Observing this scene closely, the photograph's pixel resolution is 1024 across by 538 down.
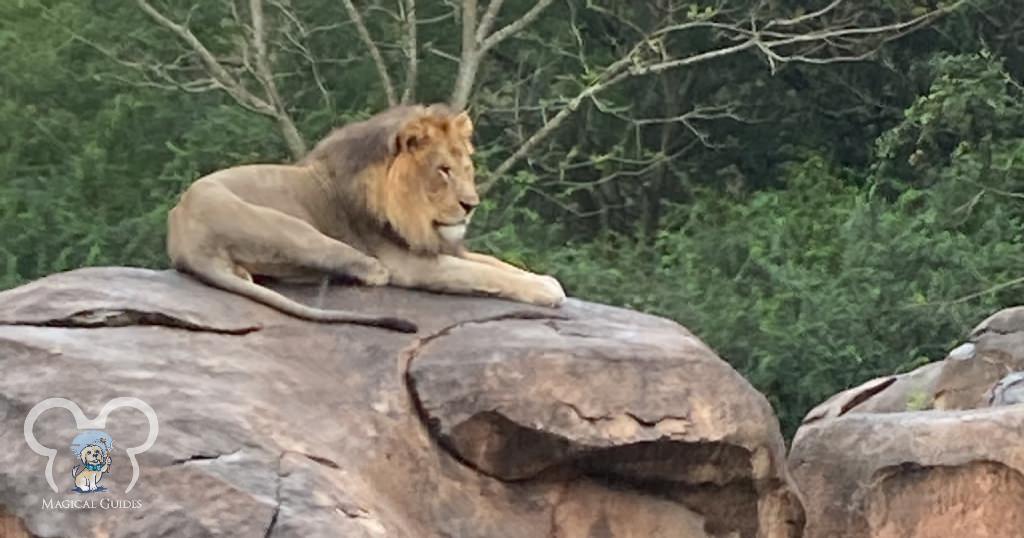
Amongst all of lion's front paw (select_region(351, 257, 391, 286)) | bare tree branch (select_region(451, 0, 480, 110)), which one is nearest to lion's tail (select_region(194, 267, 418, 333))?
lion's front paw (select_region(351, 257, 391, 286))

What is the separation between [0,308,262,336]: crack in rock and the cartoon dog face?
26.6 inches

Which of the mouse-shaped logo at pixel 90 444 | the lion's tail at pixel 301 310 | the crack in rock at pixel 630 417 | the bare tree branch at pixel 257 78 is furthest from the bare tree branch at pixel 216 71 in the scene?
the mouse-shaped logo at pixel 90 444

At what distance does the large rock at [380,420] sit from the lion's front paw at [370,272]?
33 mm

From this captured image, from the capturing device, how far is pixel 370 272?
17.4ft

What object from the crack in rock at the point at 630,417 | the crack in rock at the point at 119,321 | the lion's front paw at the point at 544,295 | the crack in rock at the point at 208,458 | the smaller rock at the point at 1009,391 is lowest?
the smaller rock at the point at 1009,391

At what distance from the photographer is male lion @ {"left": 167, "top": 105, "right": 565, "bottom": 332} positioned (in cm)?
516

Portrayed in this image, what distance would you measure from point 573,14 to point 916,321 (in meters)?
4.01

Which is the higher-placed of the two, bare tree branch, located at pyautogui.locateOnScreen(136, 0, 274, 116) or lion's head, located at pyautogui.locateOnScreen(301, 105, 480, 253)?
lion's head, located at pyautogui.locateOnScreen(301, 105, 480, 253)

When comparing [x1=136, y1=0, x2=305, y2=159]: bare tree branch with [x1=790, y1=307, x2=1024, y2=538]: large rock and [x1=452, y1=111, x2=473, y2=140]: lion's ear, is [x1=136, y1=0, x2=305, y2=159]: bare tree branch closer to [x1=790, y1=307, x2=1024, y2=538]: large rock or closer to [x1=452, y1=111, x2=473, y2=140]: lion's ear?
[x1=790, y1=307, x2=1024, y2=538]: large rock

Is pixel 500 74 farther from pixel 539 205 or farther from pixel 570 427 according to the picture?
pixel 570 427

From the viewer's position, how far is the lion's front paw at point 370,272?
5.27m

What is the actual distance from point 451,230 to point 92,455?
5.26 feet

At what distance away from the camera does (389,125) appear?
17.5ft

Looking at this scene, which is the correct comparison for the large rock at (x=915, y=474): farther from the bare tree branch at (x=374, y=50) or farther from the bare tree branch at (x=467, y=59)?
the bare tree branch at (x=374, y=50)
